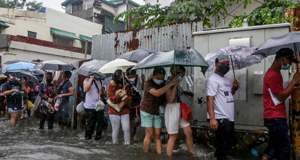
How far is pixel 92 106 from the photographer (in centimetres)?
689

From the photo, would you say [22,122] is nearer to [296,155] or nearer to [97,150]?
[97,150]

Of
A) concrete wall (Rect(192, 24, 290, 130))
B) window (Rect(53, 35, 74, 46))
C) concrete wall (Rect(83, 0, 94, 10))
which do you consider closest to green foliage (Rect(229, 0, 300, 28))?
concrete wall (Rect(192, 24, 290, 130))

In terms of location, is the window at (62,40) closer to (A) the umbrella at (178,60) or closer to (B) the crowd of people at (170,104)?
A: (B) the crowd of people at (170,104)

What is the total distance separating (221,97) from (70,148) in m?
3.53

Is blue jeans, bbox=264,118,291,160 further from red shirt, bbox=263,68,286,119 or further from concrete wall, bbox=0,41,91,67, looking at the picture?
concrete wall, bbox=0,41,91,67

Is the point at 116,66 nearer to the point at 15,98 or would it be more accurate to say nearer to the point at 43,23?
the point at 15,98

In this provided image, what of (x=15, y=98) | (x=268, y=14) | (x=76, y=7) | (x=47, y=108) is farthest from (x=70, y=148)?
(x=76, y=7)

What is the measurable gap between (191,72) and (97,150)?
2.91 meters

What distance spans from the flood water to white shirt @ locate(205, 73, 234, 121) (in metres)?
1.17

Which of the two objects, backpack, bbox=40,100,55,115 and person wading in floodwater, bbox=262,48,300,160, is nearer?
person wading in floodwater, bbox=262,48,300,160

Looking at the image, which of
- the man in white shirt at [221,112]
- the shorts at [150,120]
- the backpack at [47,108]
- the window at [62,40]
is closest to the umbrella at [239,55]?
the man in white shirt at [221,112]

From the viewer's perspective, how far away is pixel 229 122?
434 cm

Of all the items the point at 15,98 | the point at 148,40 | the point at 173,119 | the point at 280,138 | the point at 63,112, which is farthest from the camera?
the point at 15,98

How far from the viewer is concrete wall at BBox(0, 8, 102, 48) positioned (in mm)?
23922
